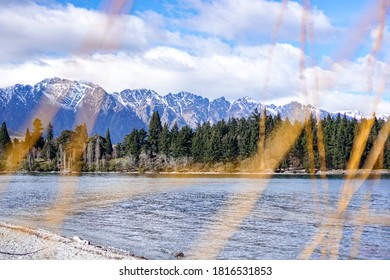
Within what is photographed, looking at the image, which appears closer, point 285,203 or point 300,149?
point 285,203

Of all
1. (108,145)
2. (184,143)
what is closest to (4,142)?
(108,145)

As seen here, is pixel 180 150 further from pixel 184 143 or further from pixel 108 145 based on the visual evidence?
pixel 108 145

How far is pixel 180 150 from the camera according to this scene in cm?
7956

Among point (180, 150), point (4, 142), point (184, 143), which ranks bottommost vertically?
point (180, 150)

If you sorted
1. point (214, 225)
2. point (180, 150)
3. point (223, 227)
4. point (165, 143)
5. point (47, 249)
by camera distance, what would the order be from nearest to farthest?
point (47, 249) < point (223, 227) < point (214, 225) < point (180, 150) < point (165, 143)

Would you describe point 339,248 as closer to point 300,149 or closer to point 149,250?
point 149,250

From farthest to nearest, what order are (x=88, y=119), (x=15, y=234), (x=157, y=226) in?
(x=157, y=226) < (x=15, y=234) < (x=88, y=119)

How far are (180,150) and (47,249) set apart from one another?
6925cm

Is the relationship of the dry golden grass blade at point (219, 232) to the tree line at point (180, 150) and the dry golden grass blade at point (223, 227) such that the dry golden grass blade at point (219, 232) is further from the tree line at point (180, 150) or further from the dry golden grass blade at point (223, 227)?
the tree line at point (180, 150)

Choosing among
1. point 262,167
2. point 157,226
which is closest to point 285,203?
point 157,226

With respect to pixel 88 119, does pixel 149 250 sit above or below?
below
